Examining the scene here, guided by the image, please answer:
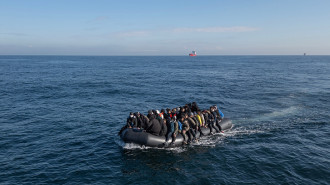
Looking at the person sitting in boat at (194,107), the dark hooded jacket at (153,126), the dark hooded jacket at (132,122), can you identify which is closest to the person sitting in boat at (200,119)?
the person sitting in boat at (194,107)

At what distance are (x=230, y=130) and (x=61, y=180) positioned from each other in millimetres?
13733

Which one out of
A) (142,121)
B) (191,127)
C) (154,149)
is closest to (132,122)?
(142,121)

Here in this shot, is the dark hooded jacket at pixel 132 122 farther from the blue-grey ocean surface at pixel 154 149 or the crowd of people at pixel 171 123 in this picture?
the blue-grey ocean surface at pixel 154 149

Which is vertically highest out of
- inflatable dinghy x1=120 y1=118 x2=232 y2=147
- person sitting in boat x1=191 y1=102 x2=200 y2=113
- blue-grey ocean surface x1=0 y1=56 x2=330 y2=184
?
person sitting in boat x1=191 y1=102 x2=200 y2=113

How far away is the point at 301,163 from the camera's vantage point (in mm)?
14141

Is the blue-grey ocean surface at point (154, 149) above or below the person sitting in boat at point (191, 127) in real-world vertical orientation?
below

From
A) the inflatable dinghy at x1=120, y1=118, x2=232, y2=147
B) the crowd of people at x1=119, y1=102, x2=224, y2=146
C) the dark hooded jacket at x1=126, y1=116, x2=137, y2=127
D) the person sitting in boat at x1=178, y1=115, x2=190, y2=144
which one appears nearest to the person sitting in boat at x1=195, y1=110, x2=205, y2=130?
the crowd of people at x1=119, y1=102, x2=224, y2=146

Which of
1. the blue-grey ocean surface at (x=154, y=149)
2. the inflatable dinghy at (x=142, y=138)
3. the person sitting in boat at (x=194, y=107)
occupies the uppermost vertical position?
the person sitting in boat at (x=194, y=107)

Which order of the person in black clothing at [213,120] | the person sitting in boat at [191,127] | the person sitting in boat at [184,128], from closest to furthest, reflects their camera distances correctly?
1. the person sitting in boat at [184,128]
2. the person sitting in boat at [191,127]
3. the person in black clothing at [213,120]

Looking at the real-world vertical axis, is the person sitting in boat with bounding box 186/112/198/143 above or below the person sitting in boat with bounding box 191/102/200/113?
below

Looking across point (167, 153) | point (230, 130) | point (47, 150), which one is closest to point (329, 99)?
point (230, 130)

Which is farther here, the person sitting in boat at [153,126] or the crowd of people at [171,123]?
the crowd of people at [171,123]

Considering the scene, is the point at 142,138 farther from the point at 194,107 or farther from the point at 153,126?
the point at 194,107

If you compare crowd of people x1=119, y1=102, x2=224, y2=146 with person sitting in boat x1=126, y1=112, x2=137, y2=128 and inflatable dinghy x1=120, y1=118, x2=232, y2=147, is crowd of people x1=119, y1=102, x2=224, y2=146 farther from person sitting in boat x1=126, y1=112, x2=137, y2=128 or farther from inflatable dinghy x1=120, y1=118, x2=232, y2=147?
inflatable dinghy x1=120, y1=118, x2=232, y2=147
